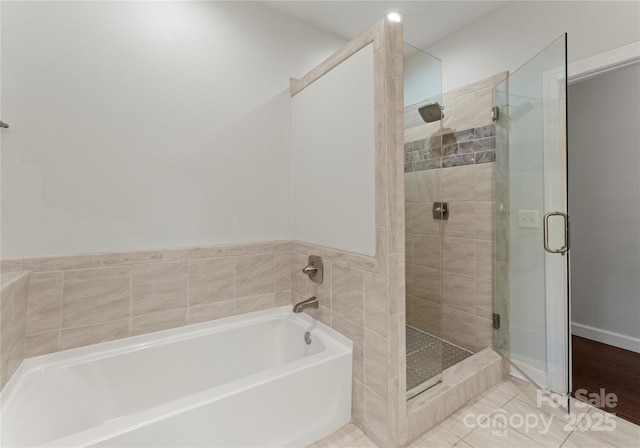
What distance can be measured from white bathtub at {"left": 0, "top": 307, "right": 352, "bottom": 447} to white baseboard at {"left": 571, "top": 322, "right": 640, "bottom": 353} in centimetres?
271

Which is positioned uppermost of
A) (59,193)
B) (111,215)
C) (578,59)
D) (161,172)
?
(578,59)

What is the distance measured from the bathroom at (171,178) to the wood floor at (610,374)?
719mm

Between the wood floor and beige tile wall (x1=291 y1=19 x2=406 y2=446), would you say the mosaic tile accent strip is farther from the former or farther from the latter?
the wood floor

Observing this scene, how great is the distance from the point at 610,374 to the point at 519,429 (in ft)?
4.12

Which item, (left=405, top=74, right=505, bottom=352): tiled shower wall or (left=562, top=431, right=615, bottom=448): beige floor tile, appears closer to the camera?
(left=562, top=431, right=615, bottom=448): beige floor tile

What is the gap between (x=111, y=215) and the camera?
162cm

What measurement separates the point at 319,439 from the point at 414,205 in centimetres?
139

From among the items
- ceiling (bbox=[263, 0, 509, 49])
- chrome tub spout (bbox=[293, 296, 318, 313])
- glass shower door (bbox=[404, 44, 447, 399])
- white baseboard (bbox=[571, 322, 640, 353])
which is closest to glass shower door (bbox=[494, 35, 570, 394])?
glass shower door (bbox=[404, 44, 447, 399])

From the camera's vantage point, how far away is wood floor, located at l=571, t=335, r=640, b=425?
174 cm

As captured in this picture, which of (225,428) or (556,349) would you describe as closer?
(225,428)

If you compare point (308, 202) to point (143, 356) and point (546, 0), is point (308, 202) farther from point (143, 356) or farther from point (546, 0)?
point (546, 0)

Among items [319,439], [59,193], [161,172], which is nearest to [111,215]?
[59,193]

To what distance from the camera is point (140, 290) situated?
1.68 m

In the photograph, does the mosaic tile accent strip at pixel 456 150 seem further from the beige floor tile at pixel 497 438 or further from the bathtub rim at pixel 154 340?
the beige floor tile at pixel 497 438
